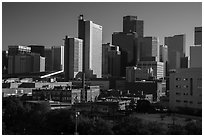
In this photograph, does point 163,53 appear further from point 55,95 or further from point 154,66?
point 55,95

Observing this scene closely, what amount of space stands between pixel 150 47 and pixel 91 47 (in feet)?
14.9

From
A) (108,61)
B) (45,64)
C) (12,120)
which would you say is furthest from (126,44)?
(12,120)

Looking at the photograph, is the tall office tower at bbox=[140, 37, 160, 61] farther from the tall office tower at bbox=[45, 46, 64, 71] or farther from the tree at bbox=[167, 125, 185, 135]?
the tree at bbox=[167, 125, 185, 135]

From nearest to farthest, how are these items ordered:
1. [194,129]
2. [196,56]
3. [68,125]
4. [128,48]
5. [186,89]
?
[194,129] < [68,125] < [186,89] < [196,56] < [128,48]

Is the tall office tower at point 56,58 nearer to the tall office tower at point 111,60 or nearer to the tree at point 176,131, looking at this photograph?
the tall office tower at point 111,60

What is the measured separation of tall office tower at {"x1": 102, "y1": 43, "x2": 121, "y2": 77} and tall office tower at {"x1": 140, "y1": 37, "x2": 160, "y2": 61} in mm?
2169

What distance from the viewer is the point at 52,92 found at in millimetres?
10125

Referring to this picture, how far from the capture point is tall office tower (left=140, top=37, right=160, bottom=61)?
72.6 feet

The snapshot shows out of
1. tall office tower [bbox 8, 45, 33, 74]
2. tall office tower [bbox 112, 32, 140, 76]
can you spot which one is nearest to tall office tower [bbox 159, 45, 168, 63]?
tall office tower [bbox 112, 32, 140, 76]

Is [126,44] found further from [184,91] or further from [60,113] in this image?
[60,113]

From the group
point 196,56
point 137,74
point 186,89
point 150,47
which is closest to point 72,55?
point 137,74

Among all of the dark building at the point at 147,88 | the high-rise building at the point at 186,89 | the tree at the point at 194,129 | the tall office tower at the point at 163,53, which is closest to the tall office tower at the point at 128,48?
the tall office tower at the point at 163,53

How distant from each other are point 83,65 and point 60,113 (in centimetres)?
1544

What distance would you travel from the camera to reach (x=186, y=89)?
7816 mm
